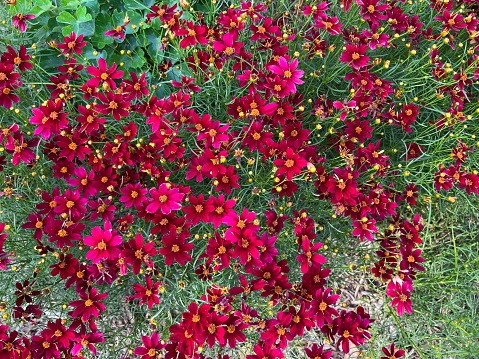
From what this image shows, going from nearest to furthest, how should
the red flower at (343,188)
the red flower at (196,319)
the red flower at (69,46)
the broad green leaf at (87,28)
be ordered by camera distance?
the red flower at (196,319) → the red flower at (343,188) → the red flower at (69,46) → the broad green leaf at (87,28)

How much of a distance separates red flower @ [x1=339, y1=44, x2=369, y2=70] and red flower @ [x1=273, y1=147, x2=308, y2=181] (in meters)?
0.56

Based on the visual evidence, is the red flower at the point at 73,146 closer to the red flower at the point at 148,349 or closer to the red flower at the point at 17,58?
the red flower at the point at 17,58

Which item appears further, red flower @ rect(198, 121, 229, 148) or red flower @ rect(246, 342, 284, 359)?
red flower @ rect(198, 121, 229, 148)

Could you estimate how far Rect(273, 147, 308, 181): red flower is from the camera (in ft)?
5.62

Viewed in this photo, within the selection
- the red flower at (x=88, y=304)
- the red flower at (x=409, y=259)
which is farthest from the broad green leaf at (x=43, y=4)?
the red flower at (x=409, y=259)

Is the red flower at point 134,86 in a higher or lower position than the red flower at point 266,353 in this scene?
higher

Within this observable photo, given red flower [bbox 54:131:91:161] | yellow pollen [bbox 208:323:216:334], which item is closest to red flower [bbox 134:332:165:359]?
yellow pollen [bbox 208:323:216:334]

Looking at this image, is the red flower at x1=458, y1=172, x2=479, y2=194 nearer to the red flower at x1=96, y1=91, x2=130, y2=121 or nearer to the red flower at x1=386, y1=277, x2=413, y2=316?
the red flower at x1=386, y1=277, x2=413, y2=316

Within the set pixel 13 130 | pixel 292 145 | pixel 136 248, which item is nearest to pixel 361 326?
pixel 292 145

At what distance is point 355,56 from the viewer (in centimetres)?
195

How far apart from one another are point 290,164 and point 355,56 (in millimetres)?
648

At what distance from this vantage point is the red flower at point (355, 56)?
1934 millimetres

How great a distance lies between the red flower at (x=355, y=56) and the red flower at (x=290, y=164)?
561 millimetres

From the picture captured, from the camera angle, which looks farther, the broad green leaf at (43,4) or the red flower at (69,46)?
the broad green leaf at (43,4)
